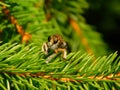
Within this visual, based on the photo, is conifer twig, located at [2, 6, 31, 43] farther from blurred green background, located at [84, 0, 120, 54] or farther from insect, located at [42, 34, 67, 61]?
blurred green background, located at [84, 0, 120, 54]

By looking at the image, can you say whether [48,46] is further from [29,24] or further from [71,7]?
[71,7]

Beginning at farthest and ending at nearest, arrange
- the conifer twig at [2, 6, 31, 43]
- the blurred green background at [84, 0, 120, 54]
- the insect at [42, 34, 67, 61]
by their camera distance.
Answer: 1. the blurred green background at [84, 0, 120, 54]
2. the conifer twig at [2, 6, 31, 43]
3. the insect at [42, 34, 67, 61]

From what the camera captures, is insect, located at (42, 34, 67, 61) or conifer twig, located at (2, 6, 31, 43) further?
conifer twig, located at (2, 6, 31, 43)

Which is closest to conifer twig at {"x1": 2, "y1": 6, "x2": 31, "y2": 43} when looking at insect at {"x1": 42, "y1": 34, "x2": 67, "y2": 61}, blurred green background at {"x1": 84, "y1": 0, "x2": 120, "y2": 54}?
insect at {"x1": 42, "y1": 34, "x2": 67, "y2": 61}

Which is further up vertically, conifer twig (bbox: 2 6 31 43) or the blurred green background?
conifer twig (bbox: 2 6 31 43)

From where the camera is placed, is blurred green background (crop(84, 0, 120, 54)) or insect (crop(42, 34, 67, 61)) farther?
blurred green background (crop(84, 0, 120, 54))

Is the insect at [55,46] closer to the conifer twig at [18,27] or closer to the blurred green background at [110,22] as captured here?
the conifer twig at [18,27]

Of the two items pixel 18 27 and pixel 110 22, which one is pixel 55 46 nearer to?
pixel 18 27

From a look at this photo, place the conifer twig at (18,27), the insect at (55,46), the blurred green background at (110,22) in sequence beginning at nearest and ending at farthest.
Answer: the insect at (55,46) < the conifer twig at (18,27) < the blurred green background at (110,22)

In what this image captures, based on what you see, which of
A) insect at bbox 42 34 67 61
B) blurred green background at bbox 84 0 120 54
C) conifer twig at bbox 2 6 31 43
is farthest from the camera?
blurred green background at bbox 84 0 120 54

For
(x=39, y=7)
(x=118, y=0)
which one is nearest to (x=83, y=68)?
(x=39, y=7)

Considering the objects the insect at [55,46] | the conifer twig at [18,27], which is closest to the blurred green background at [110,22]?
the conifer twig at [18,27]
